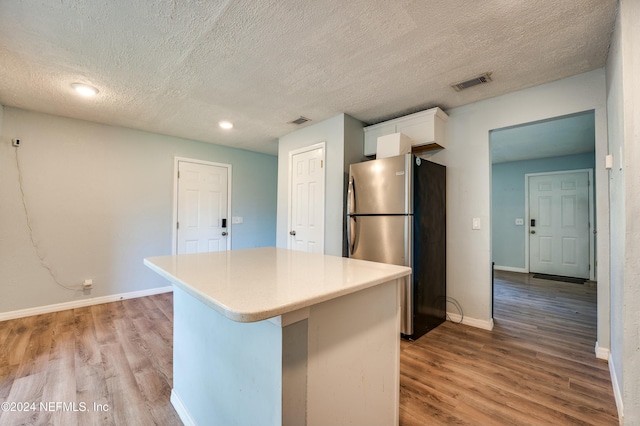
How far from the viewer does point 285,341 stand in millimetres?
866

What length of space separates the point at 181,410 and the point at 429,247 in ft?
7.73

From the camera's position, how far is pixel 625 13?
1371mm

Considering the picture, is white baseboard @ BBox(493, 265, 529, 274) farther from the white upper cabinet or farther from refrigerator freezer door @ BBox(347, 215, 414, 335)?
refrigerator freezer door @ BBox(347, 215, 414, 335)

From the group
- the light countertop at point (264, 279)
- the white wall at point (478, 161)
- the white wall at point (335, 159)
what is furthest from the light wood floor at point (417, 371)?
the white wall at point (335, 159)

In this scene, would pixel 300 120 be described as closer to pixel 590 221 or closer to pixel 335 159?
pixel 335 159

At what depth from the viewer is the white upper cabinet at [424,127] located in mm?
2814

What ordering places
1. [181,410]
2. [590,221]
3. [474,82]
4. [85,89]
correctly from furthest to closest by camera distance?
1. [590,221]
2. [85,89]
3. [474,82]
4. [181,410]

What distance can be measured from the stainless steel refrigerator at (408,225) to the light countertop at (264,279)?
1.10m

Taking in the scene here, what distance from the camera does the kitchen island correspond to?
34.5 inches

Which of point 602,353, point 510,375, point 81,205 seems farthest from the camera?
point 81,205

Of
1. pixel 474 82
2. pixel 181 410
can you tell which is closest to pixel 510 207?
pixel 474 82

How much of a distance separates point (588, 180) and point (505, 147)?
182 cm

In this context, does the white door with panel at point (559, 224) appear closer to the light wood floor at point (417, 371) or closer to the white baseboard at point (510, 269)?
the white baseboard at point (510, 269)

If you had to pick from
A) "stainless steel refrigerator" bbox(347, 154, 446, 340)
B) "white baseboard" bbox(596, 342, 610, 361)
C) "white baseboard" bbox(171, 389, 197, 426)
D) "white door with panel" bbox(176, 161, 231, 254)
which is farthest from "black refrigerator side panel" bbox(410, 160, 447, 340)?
"white door with panel" bbox(176, 161, 231, 254)
